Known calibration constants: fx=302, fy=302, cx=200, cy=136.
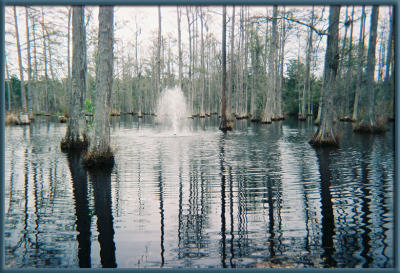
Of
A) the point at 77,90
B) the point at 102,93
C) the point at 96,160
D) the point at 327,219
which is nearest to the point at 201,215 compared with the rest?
the point at 327,219

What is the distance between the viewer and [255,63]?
39.2 metres

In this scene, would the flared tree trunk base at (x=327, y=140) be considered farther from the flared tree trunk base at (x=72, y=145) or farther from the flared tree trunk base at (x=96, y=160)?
the flared tree trunk base at (x=72, y=145)

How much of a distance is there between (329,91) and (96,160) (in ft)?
32.4

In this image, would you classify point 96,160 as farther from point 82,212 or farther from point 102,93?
point 82,212

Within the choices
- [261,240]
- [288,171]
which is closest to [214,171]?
[288,171]

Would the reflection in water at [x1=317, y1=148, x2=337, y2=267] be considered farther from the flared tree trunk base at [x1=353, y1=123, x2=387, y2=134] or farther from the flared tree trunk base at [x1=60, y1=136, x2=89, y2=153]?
the flared tree trunk base at [x1=353, y1=123, x2=387, y2=134]

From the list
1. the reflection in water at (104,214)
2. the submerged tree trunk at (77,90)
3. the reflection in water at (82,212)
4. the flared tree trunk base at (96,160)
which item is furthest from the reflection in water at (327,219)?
the submerged tree trunk at (77,90)

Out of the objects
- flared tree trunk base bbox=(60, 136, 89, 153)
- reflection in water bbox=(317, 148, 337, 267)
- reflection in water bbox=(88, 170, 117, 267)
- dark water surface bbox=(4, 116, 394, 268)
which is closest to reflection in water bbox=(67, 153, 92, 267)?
dark water surface bbox=(4, 116, 394, 268)

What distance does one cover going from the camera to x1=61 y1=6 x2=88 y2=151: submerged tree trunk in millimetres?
11719

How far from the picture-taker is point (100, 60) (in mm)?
8164

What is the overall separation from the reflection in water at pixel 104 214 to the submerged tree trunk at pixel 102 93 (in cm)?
66

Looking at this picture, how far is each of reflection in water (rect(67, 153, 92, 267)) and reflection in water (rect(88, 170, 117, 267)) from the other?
0.14m

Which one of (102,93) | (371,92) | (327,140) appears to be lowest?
(327,140)

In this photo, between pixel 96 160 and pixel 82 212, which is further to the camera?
pixel 96 160
